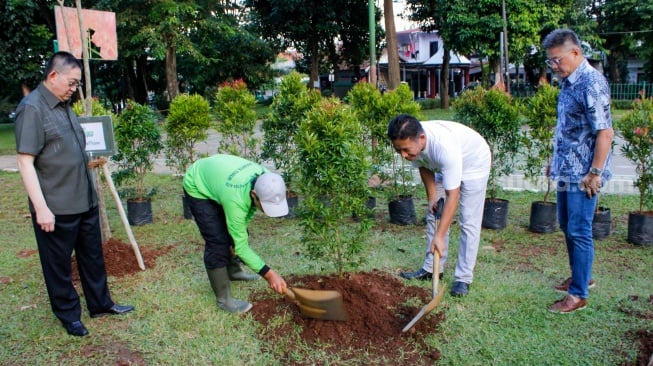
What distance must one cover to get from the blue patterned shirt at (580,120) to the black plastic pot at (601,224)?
6.26ft

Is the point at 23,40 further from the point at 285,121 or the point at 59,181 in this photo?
the point at 59,181

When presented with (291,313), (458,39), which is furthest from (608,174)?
(458,39)

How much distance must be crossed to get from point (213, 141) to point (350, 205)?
13.7 metres

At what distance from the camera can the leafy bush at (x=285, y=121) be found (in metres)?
6.77

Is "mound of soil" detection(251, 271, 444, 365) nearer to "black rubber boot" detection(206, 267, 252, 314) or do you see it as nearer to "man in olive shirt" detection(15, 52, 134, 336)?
"black rubber boot" detection(206, 267, 252, 314)

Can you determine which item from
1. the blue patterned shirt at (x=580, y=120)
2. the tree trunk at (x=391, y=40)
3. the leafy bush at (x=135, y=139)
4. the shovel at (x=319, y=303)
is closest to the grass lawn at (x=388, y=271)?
the shovel at (x=319, y=303)

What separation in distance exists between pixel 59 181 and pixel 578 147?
3539mm

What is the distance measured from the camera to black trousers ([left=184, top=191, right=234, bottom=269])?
3.74m

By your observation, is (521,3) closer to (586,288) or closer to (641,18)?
(641,18)

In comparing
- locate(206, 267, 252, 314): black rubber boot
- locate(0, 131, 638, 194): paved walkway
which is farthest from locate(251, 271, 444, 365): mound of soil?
locate(0, 131, 638, 194): paved walkway

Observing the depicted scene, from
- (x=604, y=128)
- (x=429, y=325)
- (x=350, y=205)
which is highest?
(x=604, y=128)

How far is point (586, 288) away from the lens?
3.74 m

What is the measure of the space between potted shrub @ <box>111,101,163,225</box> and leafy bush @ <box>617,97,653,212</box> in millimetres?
5523

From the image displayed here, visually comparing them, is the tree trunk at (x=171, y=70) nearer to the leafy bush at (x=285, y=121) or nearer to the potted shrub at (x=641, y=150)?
the leafy bush at (x=285, y=121)
